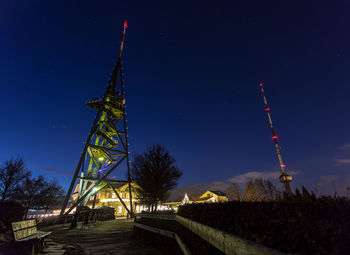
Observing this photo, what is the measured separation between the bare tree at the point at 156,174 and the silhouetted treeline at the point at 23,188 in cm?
1455

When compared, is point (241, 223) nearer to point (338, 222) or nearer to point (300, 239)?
point (300, 239)

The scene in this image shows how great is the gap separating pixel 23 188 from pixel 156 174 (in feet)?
70.9

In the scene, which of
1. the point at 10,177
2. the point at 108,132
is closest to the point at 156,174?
the point at 108,132

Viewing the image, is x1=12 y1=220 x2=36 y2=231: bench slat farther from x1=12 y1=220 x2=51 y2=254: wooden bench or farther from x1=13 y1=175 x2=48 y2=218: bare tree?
x1=13 y1=175 x2=48 y2=218: bare tree

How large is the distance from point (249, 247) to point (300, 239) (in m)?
0.43

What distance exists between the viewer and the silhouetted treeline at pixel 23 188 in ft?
77.2

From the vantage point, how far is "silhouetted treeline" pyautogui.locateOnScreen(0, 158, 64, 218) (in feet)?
77.2

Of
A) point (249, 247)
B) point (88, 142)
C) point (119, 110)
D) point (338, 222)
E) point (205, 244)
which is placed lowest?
point (205, 244)

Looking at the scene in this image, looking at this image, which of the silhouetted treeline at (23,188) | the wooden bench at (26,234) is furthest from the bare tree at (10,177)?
the wooden bench at (26,234)

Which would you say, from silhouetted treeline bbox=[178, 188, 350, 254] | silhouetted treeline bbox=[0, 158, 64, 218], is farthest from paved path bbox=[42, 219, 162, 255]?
silhouetted treeline bbox=[0, 158, 64, 218]

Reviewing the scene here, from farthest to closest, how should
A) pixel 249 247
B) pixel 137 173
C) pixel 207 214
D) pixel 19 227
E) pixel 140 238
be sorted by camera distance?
pixel 137 173 < pixel 140 238 < pixel 19 227 < pixel 207 214 < pixel 249 247

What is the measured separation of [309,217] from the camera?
1.52 m

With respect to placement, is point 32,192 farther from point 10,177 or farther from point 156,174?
point 156,174

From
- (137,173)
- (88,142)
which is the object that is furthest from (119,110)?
(137,173)
